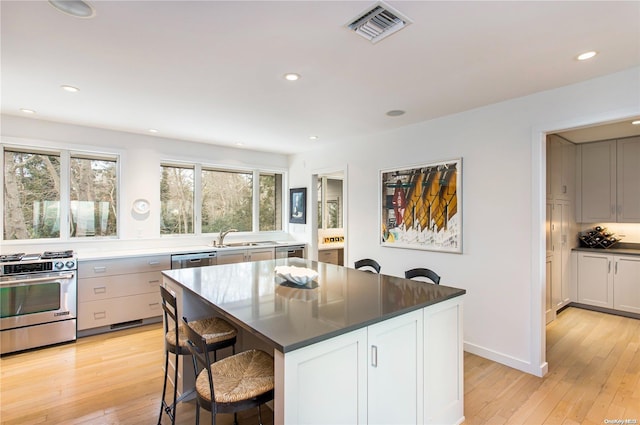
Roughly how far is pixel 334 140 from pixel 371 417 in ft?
13.0

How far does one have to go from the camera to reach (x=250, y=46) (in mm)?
2078

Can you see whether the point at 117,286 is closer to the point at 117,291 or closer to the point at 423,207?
the point at 117,291

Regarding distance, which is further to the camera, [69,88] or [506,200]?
[506,200]

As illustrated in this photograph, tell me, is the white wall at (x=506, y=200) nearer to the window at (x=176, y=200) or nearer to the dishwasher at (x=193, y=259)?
the dishwasher at (x=193, y=259)

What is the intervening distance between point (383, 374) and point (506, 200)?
7.40 feet

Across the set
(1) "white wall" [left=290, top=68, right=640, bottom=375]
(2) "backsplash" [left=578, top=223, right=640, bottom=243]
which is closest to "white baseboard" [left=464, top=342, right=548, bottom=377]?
(1) "white wall" [left=290, top=68, right=640, bottom=375]

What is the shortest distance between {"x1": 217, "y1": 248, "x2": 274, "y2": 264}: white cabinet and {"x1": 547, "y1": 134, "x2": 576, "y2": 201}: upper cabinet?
403 cm

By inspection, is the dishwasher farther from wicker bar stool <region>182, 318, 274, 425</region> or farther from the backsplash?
the backsplash

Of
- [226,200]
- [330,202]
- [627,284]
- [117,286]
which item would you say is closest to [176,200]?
[226,200]

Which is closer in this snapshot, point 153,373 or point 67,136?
point 153,373

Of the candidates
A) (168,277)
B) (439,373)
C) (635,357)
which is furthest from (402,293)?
(635,357)

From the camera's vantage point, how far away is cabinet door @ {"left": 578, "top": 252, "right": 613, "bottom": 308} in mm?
4426

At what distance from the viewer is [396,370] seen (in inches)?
69.1

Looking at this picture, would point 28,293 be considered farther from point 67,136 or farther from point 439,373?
point 439,373
